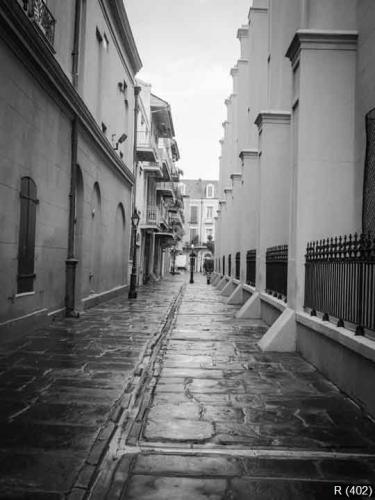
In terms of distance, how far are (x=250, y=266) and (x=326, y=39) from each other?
854 centimetres

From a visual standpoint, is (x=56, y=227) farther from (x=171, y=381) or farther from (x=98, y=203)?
(x=171, y=381)

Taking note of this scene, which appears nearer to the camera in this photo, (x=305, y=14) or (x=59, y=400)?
(x=59, y=400)

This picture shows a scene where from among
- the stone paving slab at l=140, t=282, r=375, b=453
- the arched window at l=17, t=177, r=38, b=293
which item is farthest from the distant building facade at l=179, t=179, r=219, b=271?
the stone paving slab at l=140, t=282, r=375, b=453

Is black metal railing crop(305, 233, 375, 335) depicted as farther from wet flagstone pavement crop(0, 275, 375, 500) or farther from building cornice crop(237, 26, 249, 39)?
building cornice crop(237, 26, 249, 39)

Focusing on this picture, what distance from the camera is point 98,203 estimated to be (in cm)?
1609

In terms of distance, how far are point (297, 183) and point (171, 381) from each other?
3.86 meters

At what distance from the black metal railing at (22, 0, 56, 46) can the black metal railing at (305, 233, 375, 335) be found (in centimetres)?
645

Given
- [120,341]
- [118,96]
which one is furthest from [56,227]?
[118,96]

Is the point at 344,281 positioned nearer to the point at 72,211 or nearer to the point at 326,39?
the point at 326,39

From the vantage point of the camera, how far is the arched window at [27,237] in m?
8.98

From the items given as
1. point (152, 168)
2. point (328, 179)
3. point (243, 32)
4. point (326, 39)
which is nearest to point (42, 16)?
point (326, 39)

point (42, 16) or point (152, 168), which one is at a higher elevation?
point (152, 168)

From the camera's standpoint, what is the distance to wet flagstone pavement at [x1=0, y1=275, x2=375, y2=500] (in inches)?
123

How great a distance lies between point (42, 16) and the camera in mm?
9742
